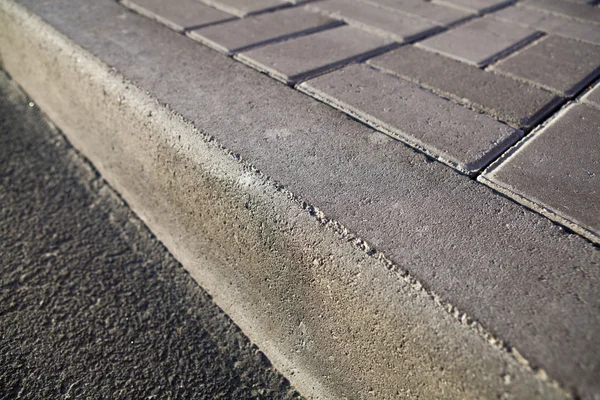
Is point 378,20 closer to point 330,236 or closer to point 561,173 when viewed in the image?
point 561,173

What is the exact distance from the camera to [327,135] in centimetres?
137

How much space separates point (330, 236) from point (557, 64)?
1261 millimetres

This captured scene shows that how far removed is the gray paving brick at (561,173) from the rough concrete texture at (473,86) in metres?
0.09

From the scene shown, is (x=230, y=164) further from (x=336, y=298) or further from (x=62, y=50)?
(x=62, y=50)

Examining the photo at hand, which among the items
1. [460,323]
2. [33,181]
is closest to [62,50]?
[33,181]

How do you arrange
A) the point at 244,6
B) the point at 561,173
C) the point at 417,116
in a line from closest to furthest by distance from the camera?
1. the point at 561,173
2. the point at 417,116
3. the point at 244,6

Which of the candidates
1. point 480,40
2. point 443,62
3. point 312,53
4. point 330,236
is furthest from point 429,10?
point 330,236

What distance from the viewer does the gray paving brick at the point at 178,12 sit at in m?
2.08

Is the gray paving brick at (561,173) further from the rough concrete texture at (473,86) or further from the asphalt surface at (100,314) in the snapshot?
the asphalt surface at (100,314)

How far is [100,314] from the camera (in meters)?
1.49

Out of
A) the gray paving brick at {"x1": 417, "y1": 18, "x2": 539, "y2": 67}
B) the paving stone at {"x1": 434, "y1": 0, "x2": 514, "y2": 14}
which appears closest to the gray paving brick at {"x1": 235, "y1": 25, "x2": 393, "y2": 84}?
the gray paving brick at {"x1": 417, "y1": 18, "x2": 539, "y2": 67}

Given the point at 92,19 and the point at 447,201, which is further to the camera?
the point at 92,19

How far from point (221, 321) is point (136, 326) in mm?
246

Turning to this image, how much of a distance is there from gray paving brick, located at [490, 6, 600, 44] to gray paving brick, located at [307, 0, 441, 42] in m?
0.40
